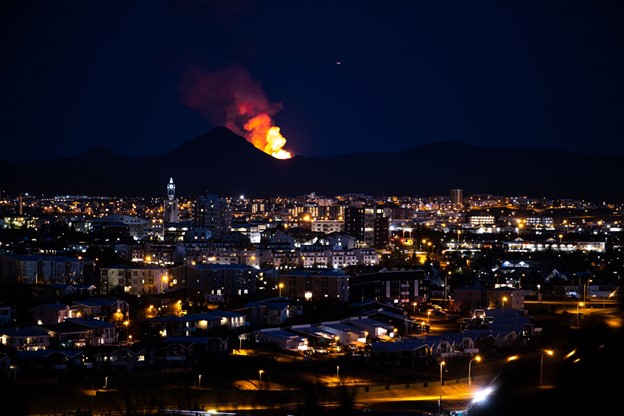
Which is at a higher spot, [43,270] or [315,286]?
[43,270]

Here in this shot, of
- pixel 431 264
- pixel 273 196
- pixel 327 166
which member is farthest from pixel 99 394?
pixel 327 166

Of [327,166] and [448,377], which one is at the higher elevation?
[327,166]

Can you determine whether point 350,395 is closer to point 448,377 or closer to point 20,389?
point 448,377

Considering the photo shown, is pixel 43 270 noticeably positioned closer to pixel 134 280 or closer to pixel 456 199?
pixel 134 280

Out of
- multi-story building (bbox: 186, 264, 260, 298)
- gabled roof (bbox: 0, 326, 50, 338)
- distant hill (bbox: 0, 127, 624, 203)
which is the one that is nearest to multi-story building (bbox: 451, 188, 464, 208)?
distant hill (bbox: 0, 127, 624, 203)

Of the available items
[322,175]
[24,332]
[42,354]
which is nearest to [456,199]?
[322,175]

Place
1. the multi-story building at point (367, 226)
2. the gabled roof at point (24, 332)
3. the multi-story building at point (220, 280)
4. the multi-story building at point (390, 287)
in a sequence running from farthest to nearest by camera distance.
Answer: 1. the multi-story building at point (367, 226)
2. the multi-story building at point (390, 287)
3. the multi-story building at point (220, 280)
4. the gabled roof at point (24, 332)

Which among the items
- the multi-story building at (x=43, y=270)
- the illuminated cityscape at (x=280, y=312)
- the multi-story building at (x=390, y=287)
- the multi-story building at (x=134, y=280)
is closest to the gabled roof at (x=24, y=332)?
the illuminated cityscape at (x=280, y=312)

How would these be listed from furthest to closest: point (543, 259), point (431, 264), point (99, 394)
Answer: point (543, 259)
point (431, 264)
point (99, 394)

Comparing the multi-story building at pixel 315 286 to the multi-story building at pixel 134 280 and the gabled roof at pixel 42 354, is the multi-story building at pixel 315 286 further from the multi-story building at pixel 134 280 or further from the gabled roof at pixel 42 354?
the gabled roof at pixel 42 354

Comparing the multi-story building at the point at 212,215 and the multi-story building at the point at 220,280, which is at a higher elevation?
the multi-story building at the point at 212,215

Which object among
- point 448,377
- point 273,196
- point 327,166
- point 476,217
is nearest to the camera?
point 448,377
